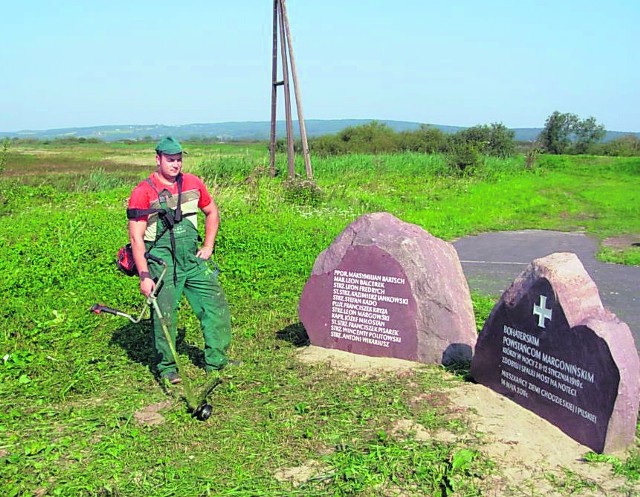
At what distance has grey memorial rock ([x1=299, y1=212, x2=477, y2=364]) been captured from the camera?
5852mm

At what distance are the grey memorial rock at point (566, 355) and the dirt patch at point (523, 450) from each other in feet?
0.35

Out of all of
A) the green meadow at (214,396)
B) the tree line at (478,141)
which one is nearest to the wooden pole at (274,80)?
the green meadow at (214,396)

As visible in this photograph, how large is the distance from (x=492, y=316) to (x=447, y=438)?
1044 millimetres

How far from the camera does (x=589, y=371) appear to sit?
433cm

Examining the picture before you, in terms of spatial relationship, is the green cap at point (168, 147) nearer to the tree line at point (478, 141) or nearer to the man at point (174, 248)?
the man at point (174, 248)

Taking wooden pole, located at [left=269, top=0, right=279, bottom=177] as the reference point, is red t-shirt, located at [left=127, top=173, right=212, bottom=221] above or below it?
below

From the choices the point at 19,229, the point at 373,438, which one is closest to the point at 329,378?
the point at 373,438

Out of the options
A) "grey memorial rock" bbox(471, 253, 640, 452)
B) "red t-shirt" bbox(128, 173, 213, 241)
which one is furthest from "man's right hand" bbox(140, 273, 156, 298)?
"grey memorial rock" bbox(471, 253, 640, 452)

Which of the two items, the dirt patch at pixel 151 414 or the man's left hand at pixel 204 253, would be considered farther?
the man's left hand at pixel 204 253

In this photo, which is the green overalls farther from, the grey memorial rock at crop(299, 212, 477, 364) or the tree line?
the tree line

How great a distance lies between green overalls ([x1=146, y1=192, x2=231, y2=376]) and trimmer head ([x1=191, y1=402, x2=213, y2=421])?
83 centimetres

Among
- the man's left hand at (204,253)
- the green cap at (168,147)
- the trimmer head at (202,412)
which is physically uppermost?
the green cap at (168,147)

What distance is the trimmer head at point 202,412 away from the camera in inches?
191

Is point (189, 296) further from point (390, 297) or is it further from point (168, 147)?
point (390, 297)
